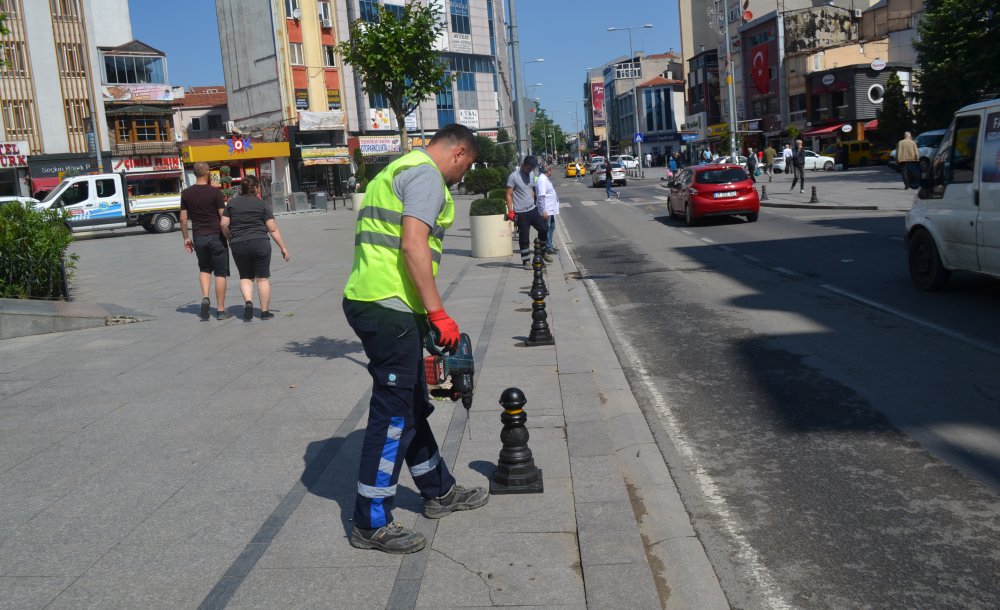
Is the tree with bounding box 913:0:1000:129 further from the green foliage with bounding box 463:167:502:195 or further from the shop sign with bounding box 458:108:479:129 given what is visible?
the shop sign with bounding box 458:108:479:129

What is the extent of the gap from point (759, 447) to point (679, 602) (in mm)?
2077

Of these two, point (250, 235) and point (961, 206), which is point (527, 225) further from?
point (961, 206)

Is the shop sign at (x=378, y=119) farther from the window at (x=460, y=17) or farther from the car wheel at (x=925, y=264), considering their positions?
the car wheel at (x=925, y=264)

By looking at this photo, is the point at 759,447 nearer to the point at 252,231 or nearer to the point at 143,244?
the point at 252,231

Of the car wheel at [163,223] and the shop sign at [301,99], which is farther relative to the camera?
the shop sign at [301,99]

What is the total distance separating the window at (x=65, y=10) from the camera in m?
53.6

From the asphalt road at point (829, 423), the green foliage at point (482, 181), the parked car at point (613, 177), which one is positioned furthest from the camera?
the parked car at point (613, 177)

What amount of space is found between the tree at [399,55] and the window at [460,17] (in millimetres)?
58439

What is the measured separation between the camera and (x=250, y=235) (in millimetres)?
10852

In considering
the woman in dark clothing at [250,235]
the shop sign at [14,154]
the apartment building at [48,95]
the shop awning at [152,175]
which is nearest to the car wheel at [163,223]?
the shop awning at [152,175]

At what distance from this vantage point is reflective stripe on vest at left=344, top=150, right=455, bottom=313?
3.87 m

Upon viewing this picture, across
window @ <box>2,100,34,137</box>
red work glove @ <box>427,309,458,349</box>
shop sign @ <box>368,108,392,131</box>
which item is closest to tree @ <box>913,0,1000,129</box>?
shop sign @ <box>368,108,392,131</box>

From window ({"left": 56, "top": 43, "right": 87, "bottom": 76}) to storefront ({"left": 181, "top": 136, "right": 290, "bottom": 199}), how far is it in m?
7.95

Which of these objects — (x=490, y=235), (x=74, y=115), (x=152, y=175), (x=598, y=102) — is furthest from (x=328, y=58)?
(x=598, y=102)
